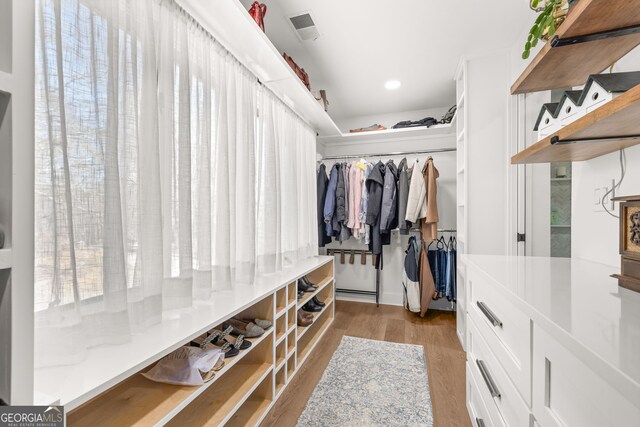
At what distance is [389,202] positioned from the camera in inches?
112

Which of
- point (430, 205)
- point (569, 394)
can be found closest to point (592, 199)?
point (569, 394)

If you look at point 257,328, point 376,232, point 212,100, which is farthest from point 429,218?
point 212,100

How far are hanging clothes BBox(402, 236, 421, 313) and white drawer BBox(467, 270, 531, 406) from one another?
1.74 m

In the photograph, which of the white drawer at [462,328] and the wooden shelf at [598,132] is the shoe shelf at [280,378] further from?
A: the wooden shelf at [598,132]

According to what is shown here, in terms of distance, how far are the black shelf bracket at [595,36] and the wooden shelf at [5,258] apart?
1.44 meters

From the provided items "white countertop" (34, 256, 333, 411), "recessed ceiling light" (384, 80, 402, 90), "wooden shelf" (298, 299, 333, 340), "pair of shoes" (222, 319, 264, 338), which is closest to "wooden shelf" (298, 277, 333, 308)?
"wooden shelf" (298, 299, 333, 340)

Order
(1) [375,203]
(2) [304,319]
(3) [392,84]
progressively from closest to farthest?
(2) [304,319]
(3) [392,84]
(1) [375,203]

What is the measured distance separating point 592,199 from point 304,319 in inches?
72.6

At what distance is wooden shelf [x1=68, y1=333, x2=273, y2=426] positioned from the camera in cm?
87

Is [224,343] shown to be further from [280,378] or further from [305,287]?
[305,287]

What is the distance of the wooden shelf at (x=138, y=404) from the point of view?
87cm

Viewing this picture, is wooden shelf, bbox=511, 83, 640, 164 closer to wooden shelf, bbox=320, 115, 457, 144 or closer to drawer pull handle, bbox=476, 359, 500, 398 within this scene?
drawer pull handle, bbox=476, 359, 500, 398

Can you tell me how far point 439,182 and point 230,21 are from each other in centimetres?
275

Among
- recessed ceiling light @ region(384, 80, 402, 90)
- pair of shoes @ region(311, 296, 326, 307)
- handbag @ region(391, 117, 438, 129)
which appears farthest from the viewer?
handbag @ region(391, 117, 438, 129)
